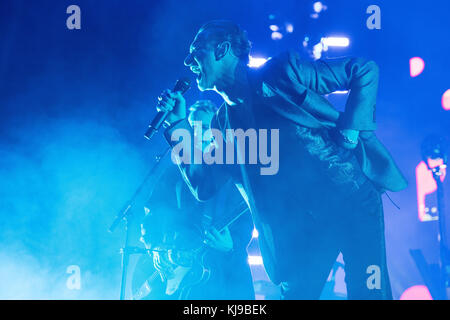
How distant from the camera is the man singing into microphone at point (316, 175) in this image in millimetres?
1568

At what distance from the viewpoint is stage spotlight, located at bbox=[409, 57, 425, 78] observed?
439cm

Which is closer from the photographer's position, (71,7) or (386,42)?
(71,7)

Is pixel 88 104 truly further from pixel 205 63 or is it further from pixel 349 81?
pixel 349 81

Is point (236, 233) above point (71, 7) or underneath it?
underneath

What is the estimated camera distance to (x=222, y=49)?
1876mm

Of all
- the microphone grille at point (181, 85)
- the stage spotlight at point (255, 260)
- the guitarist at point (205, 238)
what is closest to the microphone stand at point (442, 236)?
the guitarist at point (205, 238)

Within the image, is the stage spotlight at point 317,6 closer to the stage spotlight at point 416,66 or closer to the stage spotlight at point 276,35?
the stage spotlight at point 276,35

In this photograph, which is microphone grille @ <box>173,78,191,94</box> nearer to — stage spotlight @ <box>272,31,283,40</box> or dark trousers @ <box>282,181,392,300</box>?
dark trousers @ <box>282,181,392,300</box>

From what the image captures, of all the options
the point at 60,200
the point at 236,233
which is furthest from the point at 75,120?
the point at 236,233

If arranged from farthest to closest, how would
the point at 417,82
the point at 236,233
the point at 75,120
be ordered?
the point at 417,82 < the point at 75,120 < the point at 236,233

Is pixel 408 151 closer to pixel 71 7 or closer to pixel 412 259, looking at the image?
pixel 412 259

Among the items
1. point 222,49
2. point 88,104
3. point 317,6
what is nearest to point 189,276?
point 222,49
